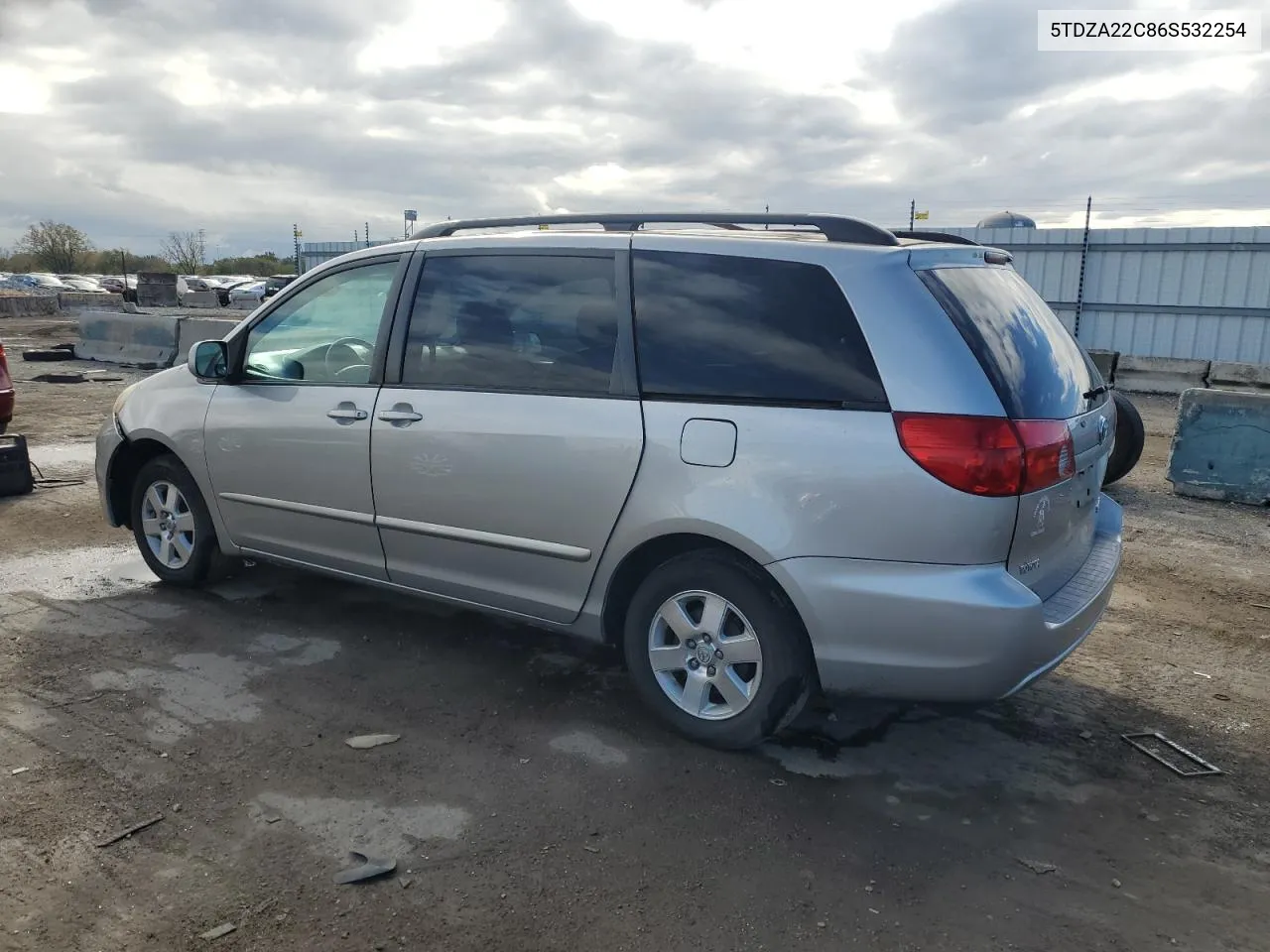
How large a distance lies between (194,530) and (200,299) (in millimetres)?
35063

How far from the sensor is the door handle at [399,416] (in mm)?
4250

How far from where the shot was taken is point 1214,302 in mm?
16469

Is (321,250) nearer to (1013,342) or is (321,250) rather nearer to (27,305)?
(27,305)

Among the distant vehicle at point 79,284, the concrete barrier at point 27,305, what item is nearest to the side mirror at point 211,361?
the concrete barrier at point 27,305

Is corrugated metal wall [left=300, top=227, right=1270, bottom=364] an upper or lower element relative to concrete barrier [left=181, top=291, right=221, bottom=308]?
upper

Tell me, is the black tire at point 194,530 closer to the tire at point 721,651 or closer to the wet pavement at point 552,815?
the wet pavement at point 552,815

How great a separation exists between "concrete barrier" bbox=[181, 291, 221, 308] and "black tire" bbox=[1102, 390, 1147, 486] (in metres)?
34.5

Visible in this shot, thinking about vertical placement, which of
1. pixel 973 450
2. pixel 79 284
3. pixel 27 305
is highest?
pixel 79 284

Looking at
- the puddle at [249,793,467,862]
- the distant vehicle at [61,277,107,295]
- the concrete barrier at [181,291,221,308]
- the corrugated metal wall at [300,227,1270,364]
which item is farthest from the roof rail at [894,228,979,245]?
the distant vehicle at [61,277,107,295]

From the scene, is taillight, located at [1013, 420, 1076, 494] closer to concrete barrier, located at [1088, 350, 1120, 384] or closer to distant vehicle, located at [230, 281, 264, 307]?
concrete barrier, located at [1088, 350, 1120, 384]

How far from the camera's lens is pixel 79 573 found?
Result: 585 centimetres

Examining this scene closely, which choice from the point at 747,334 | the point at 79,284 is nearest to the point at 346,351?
the point at 747,334

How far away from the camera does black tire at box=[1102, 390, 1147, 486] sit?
7867 millimetres

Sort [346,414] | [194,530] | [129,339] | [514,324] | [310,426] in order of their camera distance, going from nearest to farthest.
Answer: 1. [514,324]
2. [346,414]
3. [310,426]
4. [194,530]
5. [129,339]
